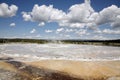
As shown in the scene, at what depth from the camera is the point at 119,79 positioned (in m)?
11.5

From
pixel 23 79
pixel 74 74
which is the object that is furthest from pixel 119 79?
pixel 23 79

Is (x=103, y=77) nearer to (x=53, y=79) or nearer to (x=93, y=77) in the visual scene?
(x=93, y=77)

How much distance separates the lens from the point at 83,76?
12.4m

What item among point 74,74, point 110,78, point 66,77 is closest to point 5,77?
point 66,77

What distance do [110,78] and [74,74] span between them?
96.8 inches

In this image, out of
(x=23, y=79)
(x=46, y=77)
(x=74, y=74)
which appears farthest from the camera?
(x=74, y=74)

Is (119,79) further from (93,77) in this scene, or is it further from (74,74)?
(74,74)

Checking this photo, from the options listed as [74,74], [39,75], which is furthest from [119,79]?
[39,75]

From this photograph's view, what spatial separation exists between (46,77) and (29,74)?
4.53 ft

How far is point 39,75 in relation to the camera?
12.1 m

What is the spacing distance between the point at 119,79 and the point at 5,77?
23.2ft

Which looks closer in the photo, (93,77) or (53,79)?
(53,79)

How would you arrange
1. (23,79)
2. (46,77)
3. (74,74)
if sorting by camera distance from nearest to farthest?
(23,79) < (46,77) < (74,74)

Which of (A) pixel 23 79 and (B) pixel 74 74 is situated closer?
(A) pixel 23 79
